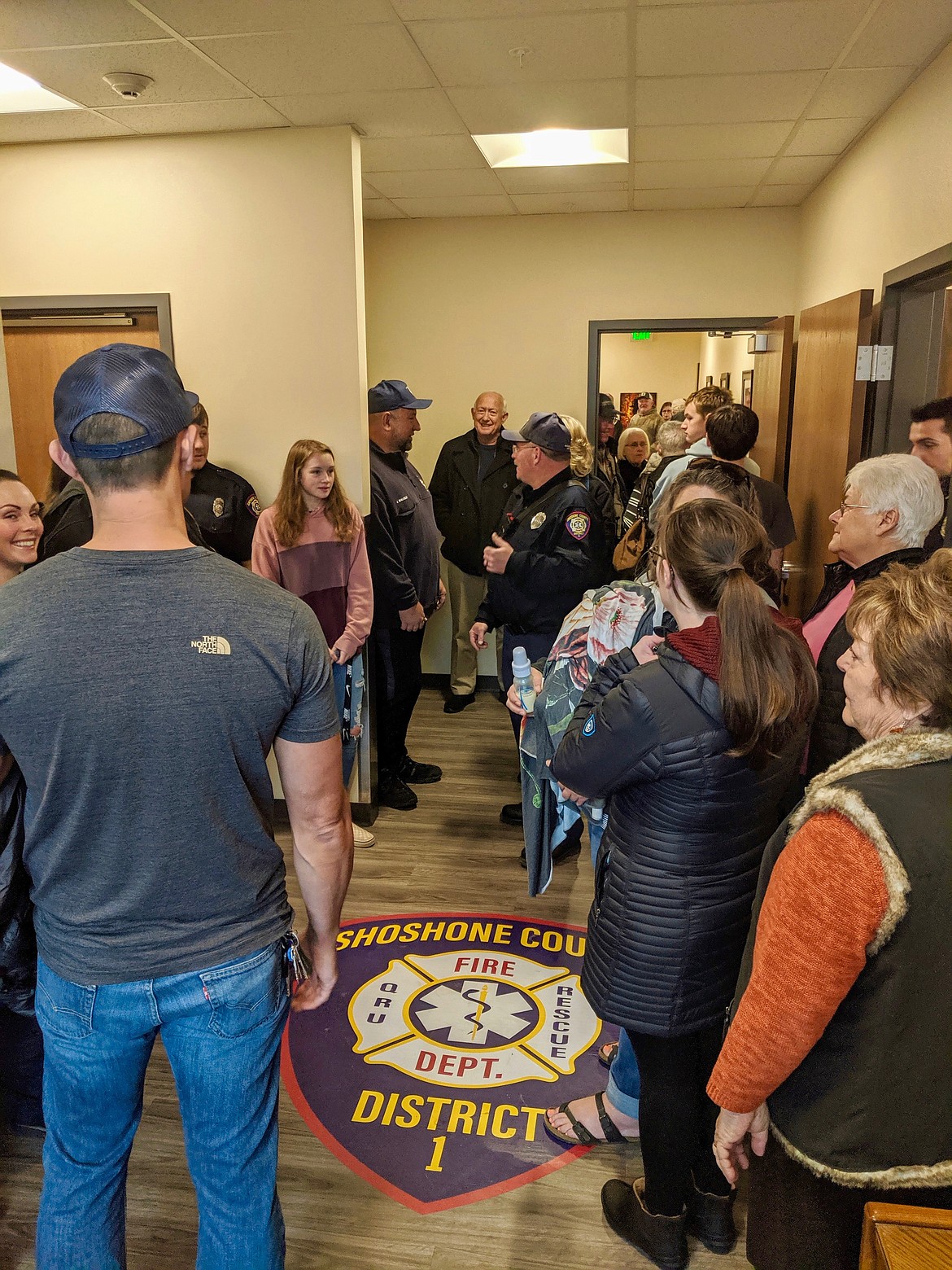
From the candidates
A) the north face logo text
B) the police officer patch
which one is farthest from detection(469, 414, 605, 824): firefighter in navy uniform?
the north face logo text

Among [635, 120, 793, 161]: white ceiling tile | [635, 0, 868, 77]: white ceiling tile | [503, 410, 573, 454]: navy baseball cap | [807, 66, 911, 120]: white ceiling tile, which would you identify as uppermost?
[635, 120, 793, 161]: white ceiling tile

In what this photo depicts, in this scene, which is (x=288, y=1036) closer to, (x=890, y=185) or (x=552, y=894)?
(x=552, y=894)

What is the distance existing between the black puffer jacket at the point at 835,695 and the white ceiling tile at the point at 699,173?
112 inches

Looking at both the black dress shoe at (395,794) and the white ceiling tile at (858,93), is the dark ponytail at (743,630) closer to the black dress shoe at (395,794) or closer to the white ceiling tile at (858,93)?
the white ceiling tile at (858,93)

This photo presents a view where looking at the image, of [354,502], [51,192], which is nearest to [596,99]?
[354,502]

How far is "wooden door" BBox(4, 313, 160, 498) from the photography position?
12.8ft

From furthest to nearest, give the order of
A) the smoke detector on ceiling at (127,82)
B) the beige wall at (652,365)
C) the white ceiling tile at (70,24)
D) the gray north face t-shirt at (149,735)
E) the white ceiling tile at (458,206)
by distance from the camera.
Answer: the beige wall at (652,365)
the white ceiling tile at (458,206)
the smoke detector on ceiling at (127,82)
the white ceiling tile at (70,24)
the gray north face t-shirt at (149,735)

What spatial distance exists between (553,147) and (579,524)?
2.01 meters

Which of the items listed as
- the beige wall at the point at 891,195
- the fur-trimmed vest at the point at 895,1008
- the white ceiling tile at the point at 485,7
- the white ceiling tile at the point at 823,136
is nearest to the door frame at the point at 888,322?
the beige wall at the point at 891,195

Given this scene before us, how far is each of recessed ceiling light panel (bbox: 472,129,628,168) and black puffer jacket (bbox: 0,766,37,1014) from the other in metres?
3.29

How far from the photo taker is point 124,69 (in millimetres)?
2914

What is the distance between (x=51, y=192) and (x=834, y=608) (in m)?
3.49

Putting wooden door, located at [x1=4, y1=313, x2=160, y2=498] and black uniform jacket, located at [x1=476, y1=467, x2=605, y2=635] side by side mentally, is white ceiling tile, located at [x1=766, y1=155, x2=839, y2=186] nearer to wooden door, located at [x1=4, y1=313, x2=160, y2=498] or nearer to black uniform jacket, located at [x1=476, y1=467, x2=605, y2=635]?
black uniform jacket, located at [x1=476, y1=467, x2=605, y2=635]

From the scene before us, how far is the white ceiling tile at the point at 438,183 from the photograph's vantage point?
14.3 feet
